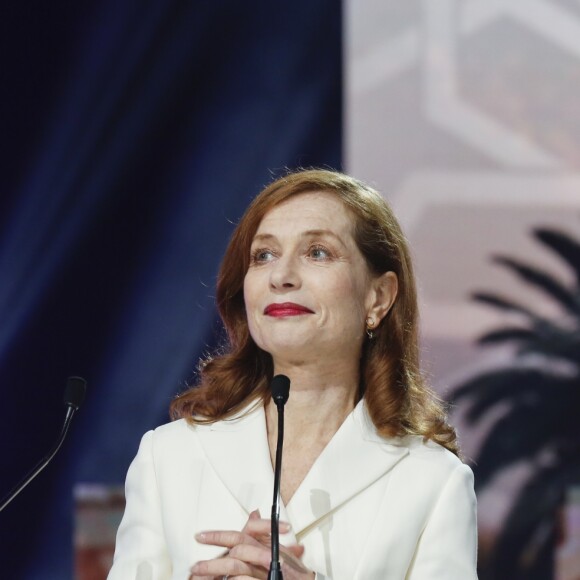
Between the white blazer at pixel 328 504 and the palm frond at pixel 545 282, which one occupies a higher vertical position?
the palm frond at pixel 545 282

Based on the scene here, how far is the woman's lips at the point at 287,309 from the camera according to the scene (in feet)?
7.23

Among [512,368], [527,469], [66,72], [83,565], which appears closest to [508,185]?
[512,368]

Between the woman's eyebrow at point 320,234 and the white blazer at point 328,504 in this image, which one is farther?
the woman's eyebrow at point 320,234

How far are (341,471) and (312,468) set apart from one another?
0.06 meters

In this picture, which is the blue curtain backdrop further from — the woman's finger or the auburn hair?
the woman's finger

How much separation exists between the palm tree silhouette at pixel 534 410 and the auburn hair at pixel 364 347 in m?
A: 2.82

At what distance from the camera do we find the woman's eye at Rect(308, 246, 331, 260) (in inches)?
89.5

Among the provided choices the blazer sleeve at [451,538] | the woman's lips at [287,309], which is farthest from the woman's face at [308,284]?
the blazer sleeve at [451,538]

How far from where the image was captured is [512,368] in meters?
5.34

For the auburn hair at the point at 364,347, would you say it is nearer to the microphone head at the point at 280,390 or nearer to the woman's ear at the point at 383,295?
the woman's ear at the point at 383,295

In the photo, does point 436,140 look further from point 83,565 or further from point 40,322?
point 83,565

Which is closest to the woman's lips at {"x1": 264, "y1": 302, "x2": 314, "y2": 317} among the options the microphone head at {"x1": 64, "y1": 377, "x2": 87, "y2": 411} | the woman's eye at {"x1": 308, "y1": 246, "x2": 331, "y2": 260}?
the woman's eye at {"x1": 308, "y1": 246, "x2": 331, "y2": 260}

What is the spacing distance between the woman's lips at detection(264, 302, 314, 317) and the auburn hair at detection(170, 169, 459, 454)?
20cm

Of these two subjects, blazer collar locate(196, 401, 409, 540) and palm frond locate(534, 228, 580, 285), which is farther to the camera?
palm frond locate(534, 228, 580, 285)
